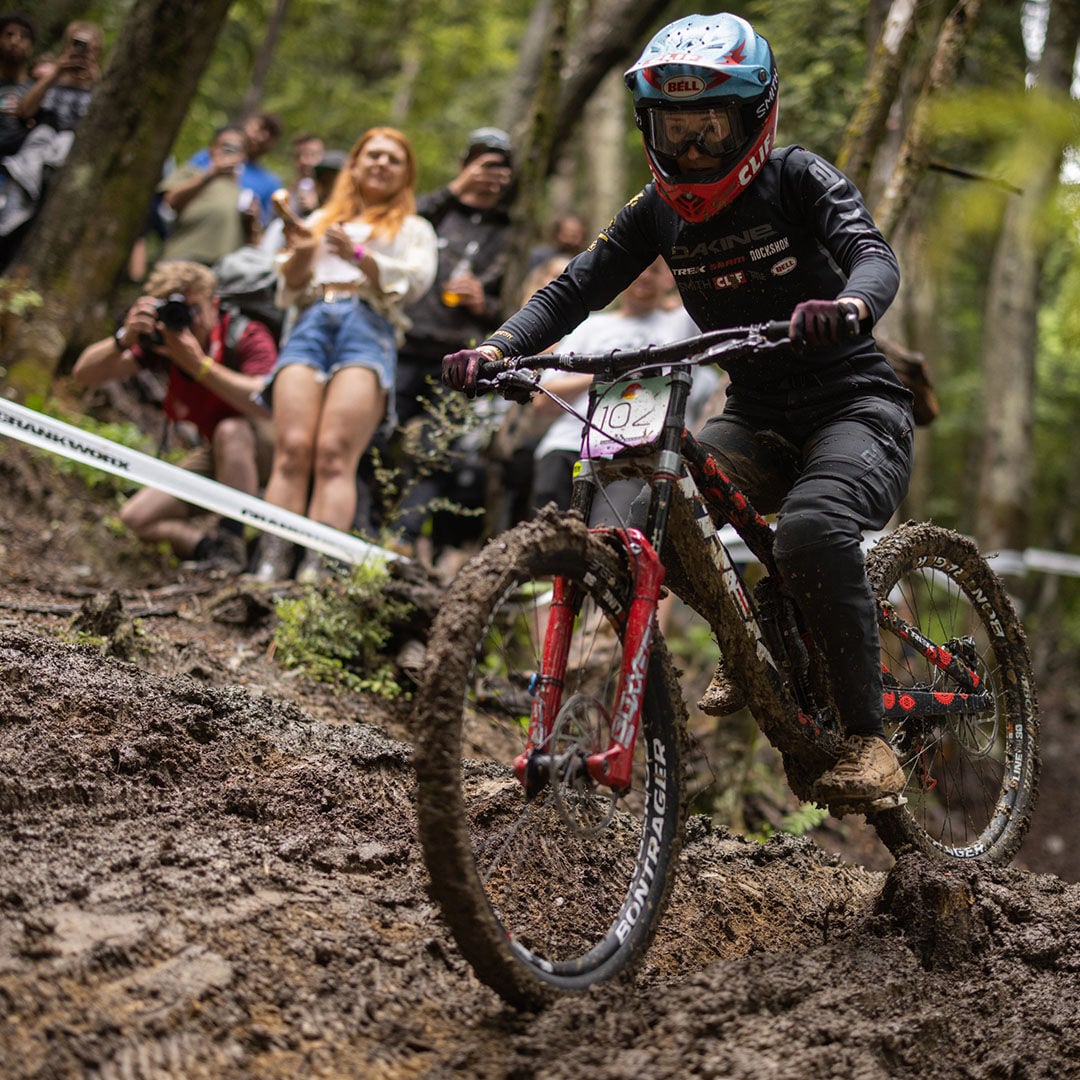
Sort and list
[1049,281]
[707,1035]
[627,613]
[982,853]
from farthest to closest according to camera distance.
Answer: [1049,281]
[982,853]
[627,613]
[707,1035]

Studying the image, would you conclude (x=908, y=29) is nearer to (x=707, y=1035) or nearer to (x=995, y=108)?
(x=995, y=108)

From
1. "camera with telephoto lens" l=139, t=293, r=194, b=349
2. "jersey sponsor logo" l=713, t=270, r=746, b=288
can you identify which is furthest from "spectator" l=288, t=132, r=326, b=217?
"jersey sponsor logo" l=713, t=270, r=746, b=288

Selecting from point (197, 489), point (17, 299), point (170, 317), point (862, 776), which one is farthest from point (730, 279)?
point (17, 299)

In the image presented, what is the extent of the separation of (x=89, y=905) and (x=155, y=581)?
439cm

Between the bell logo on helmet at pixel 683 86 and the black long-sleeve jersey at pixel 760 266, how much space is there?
15.7 inches

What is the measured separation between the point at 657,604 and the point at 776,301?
1.30 m

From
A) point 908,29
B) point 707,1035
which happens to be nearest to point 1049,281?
point 908,29

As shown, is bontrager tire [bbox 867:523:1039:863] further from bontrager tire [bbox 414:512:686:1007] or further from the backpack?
the backpack

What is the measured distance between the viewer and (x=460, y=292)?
25.9 ft

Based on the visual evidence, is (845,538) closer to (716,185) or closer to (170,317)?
(716,185)

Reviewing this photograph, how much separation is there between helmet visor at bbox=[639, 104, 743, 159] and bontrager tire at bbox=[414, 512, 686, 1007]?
1.40 metres

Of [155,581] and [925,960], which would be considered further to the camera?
[155,581]

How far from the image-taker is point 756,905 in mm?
4227

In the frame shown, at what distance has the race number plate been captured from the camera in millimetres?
Answer: 3445
